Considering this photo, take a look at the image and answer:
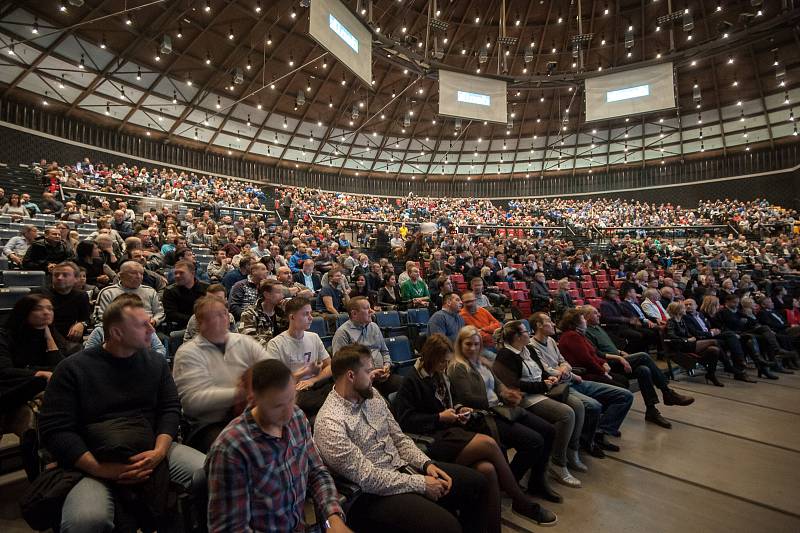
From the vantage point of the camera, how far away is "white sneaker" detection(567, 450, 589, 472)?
3.08 metres

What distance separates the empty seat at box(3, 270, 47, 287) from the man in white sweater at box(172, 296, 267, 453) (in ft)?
12.7

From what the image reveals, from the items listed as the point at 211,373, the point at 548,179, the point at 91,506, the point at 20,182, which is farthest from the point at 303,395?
the point at 548,179

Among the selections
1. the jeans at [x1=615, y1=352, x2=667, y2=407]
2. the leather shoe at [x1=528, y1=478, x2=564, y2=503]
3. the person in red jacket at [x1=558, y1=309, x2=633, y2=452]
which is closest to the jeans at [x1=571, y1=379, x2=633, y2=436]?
the person in red jacket at [x1=558, y1=309, x2=633, y2=452]

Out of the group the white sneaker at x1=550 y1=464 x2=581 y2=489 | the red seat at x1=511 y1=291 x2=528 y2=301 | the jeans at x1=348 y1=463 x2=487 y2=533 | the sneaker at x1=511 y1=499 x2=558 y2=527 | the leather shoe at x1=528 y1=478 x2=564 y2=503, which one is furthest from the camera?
the red seat at x1=511 y1=291 x2=528 y2=301

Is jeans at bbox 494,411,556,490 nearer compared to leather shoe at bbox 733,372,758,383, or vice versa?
jeans at bbox 494,411,556,490

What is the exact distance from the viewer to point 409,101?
23359mm

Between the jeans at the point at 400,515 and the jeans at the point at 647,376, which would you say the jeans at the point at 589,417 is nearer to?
the jeans at the point at 647,376

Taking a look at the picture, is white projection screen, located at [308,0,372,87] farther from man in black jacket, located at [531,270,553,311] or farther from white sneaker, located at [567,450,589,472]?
white sneaker, located at [567,450,589,472]

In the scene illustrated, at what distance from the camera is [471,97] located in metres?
15.3

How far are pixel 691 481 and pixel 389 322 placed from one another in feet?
10.9

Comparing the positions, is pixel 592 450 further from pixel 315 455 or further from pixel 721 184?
pixel 721 184

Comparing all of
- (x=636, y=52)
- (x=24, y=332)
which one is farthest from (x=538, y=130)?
(x=24, y=332)

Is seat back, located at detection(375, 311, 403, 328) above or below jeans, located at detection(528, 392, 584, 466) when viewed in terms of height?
above

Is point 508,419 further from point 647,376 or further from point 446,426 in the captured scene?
point 647,376
